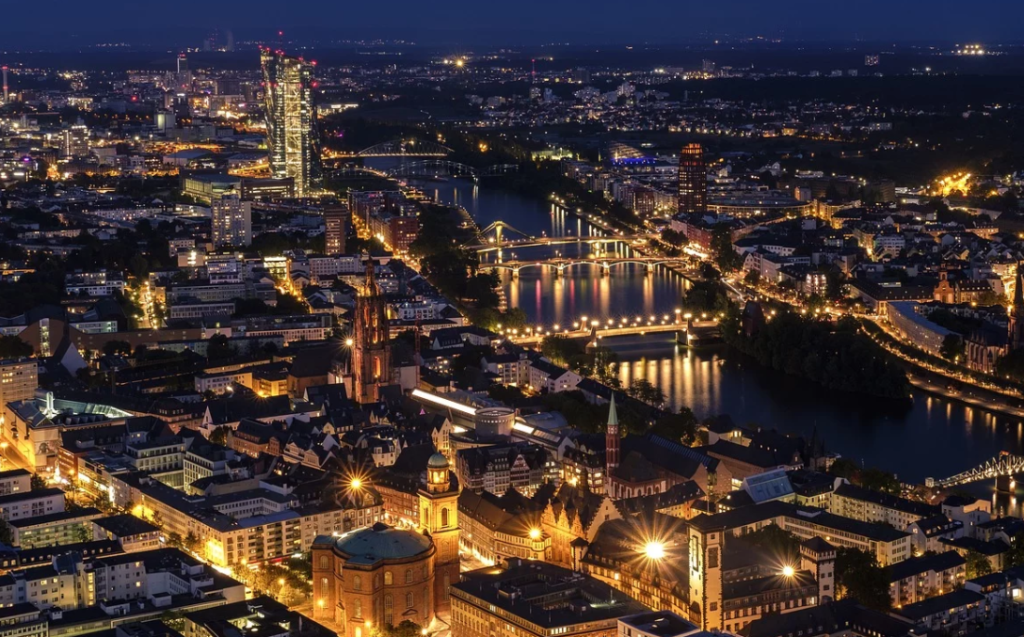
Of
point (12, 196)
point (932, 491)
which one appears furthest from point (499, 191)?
point (932, 491)

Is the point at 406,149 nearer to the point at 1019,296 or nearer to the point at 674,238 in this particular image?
the point at 674,238

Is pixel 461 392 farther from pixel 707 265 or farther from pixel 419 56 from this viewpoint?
pixel 419 56

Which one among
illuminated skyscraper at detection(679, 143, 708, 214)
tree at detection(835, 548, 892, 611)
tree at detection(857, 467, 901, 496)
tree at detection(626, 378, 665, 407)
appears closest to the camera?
tree at detection(835, 548, 892, 611)

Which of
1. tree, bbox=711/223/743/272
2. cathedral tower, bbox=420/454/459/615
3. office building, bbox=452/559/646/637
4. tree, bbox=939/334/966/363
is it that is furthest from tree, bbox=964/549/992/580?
tree, bbox=711/223/743/272

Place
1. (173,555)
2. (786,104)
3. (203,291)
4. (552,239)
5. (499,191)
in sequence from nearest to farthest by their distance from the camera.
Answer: (173,555), (203,291), (552,239), (499,191), (786,104)

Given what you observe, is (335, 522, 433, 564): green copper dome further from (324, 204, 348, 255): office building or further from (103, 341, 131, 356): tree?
(324, 204, 348, 255): office building

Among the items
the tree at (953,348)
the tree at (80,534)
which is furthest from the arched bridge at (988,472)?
the tree at (80,534)

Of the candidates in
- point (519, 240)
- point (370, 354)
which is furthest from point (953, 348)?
point (519, 240)
